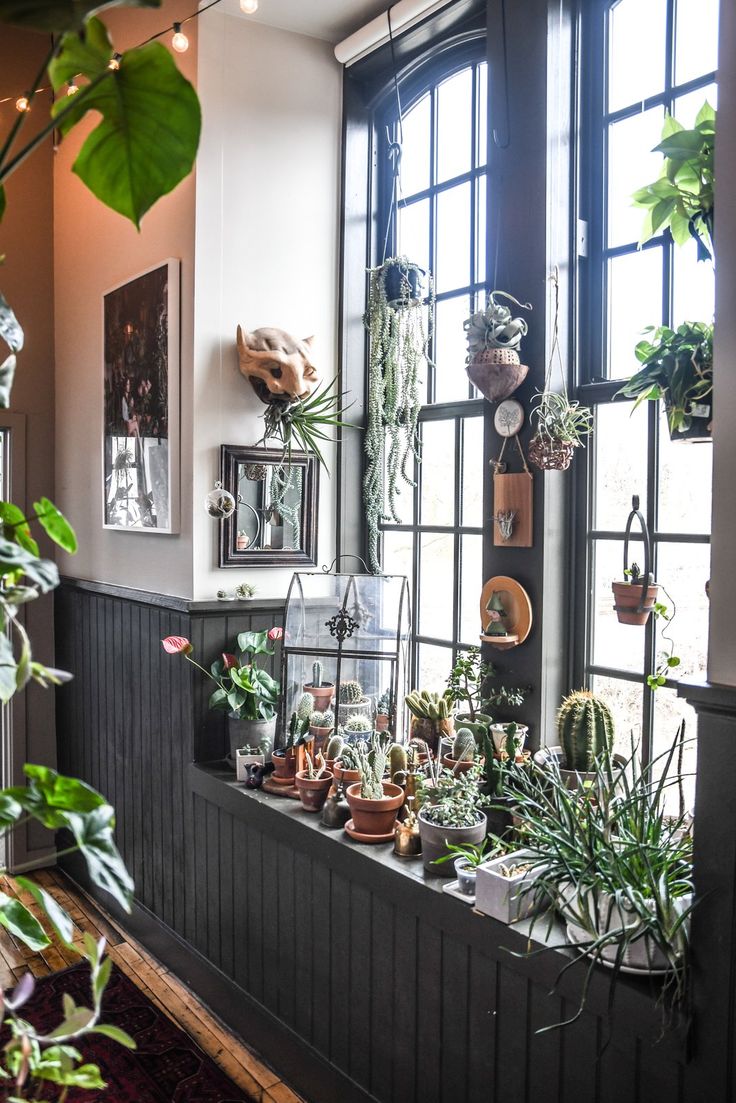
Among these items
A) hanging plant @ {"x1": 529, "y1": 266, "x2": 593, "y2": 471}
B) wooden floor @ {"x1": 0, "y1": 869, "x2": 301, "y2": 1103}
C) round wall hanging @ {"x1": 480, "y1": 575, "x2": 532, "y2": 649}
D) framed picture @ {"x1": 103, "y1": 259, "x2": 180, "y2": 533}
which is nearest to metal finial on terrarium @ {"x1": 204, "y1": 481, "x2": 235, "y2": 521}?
framed picture @ {"x1": 103, "y1": 259, "x2": 180, "y2": 533}

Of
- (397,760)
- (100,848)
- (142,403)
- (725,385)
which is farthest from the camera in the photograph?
(142,403)

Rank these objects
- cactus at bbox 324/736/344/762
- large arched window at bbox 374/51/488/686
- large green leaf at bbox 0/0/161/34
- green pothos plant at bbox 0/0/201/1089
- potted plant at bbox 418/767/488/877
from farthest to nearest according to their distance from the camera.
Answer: large arched window at bbox 374/51/488/686
cactus at bbox 324/736/344/762
potted plant at bbox 418/767/488/877
green pothos plant at bbox 0/0/201/1089
large green leaf at bbox 0/0/161/34

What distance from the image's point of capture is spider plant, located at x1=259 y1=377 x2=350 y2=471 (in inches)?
129

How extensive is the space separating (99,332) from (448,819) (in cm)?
276

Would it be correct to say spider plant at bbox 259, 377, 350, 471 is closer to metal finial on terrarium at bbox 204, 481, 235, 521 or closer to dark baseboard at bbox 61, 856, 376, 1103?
metal finial on terrarium at bbox 204, 481, 235, 521

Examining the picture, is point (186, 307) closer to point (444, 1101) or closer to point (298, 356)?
point (298, 356)

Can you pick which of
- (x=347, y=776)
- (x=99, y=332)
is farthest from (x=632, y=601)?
(x=99, y=332)

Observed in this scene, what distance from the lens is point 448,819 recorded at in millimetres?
2252

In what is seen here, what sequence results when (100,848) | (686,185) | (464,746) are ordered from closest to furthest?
1. (100,848)
2. (686,185)
3. (464,746)

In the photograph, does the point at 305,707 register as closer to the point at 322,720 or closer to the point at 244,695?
the point at 322,720

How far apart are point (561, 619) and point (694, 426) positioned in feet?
3.19

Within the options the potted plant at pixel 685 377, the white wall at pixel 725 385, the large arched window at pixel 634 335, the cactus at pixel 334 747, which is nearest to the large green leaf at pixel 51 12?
the white wall at pixel 725 385

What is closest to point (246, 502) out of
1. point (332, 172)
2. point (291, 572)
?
point (291, 572)

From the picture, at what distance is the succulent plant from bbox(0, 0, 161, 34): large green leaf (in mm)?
2586
